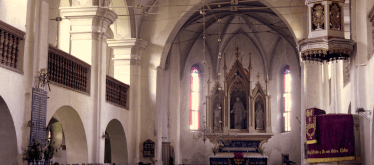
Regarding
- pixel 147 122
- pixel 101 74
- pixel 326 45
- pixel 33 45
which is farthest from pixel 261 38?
pixel 33 45

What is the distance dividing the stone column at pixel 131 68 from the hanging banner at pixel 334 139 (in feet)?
28.5

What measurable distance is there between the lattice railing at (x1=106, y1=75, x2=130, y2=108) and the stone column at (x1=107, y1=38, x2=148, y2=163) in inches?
16.2

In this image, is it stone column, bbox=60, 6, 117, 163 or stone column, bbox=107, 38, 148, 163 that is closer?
stone column, bbox=60, 6, 117, 163

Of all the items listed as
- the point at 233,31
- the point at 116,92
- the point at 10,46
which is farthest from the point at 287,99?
the point at 10,46

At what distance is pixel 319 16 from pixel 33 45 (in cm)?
657

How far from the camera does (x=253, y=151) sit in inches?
950

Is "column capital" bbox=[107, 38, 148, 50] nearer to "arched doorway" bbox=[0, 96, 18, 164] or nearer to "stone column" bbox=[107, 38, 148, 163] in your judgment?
"stone column" bbox=[107, 38, 148, 163]

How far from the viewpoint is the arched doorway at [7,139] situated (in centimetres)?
950

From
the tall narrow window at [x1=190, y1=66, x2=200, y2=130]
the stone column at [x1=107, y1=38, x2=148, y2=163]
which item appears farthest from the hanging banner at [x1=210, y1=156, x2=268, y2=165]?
the stone column at [x1=107, y1=38, x2=148, y2=163]

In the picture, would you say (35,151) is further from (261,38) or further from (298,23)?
(261,38)

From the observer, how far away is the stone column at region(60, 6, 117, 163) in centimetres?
1361

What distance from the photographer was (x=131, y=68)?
17.8 metres

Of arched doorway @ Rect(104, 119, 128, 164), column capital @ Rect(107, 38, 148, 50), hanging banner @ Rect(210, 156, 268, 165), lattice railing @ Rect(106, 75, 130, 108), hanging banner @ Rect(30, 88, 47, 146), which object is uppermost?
column capital @ Rect(107, 38, 148, 50)

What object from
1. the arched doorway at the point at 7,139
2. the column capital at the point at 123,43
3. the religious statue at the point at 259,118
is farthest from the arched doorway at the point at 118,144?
the religious statue at the point at 259,118
